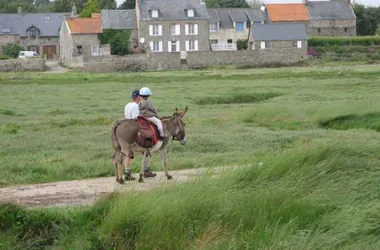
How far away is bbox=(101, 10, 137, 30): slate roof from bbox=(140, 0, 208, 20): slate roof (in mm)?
2615

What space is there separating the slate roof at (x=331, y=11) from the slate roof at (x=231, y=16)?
726 centimetres

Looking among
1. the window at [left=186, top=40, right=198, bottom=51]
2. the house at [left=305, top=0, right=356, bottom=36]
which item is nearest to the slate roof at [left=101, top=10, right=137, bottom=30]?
the window at [left=186, top=40, right=198, bottom=51]

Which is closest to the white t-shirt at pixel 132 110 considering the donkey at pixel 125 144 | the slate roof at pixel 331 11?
the donkey at pixel 125 144

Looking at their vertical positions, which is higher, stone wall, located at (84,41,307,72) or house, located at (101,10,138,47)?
house, located at (101,10,138,47)

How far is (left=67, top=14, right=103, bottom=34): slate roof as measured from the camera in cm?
8562

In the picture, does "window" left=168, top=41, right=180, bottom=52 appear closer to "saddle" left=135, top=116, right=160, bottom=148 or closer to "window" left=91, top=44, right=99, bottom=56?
"window" left=91, top=44, right=99, bottom=56

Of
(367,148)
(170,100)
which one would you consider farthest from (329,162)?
(170,100)

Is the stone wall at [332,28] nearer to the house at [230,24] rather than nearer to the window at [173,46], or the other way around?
the house at [230,24]

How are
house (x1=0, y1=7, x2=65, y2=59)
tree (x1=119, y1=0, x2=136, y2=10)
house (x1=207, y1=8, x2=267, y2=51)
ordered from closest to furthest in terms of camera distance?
house (x1=207, y1=8, x2=267, y2=51)
house (x1=0, y1=7, x2=65, y2=59)
tree (x1=119, y1=0, x2=136, y2=10)

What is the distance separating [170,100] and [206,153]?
18739mm

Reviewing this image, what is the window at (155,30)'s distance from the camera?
8781 cm

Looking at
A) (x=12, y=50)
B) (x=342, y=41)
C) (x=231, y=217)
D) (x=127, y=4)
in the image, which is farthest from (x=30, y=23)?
(x=231, y=217)

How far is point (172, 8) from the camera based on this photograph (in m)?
89.2

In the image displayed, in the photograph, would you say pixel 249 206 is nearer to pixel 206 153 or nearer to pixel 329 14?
pixel 206 153
